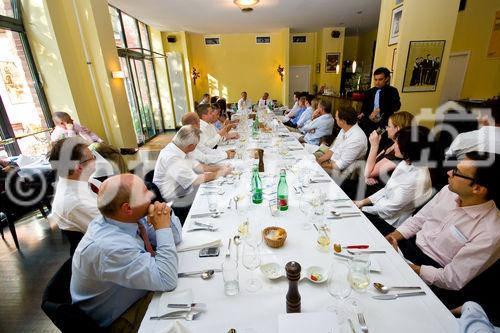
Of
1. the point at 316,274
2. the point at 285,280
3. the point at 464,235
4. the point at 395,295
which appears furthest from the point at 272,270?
the point at 464,235

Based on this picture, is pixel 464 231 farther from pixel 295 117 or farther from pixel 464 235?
pixel 295 117

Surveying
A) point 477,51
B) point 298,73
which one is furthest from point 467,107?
point 298,73

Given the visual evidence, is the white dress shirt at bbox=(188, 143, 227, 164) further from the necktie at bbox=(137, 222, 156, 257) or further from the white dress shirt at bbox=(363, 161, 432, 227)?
the white dress shirt at bbox=(363, 161, 432, 227)

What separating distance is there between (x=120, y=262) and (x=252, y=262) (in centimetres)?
59

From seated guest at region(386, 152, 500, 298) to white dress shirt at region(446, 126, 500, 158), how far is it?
1366 millimetres

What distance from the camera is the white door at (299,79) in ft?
33.5

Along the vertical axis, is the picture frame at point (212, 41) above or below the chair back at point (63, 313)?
above

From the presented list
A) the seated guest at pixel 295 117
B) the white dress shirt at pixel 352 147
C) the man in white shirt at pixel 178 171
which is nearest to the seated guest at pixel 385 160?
the white dress shirt at pixel 352 147

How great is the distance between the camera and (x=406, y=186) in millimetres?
1863

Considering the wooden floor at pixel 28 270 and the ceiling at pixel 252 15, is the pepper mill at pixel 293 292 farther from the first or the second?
the ceiling at pixel 252 15

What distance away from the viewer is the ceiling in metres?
5.85

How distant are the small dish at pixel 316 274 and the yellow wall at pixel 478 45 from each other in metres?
7.58

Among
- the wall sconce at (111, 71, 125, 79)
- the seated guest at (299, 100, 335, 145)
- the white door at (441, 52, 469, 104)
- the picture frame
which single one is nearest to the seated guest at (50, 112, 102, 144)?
the wall sconce at (111, 71, 125, 79)

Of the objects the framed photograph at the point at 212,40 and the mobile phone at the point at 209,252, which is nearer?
the mobile phone at the point at 209,252
